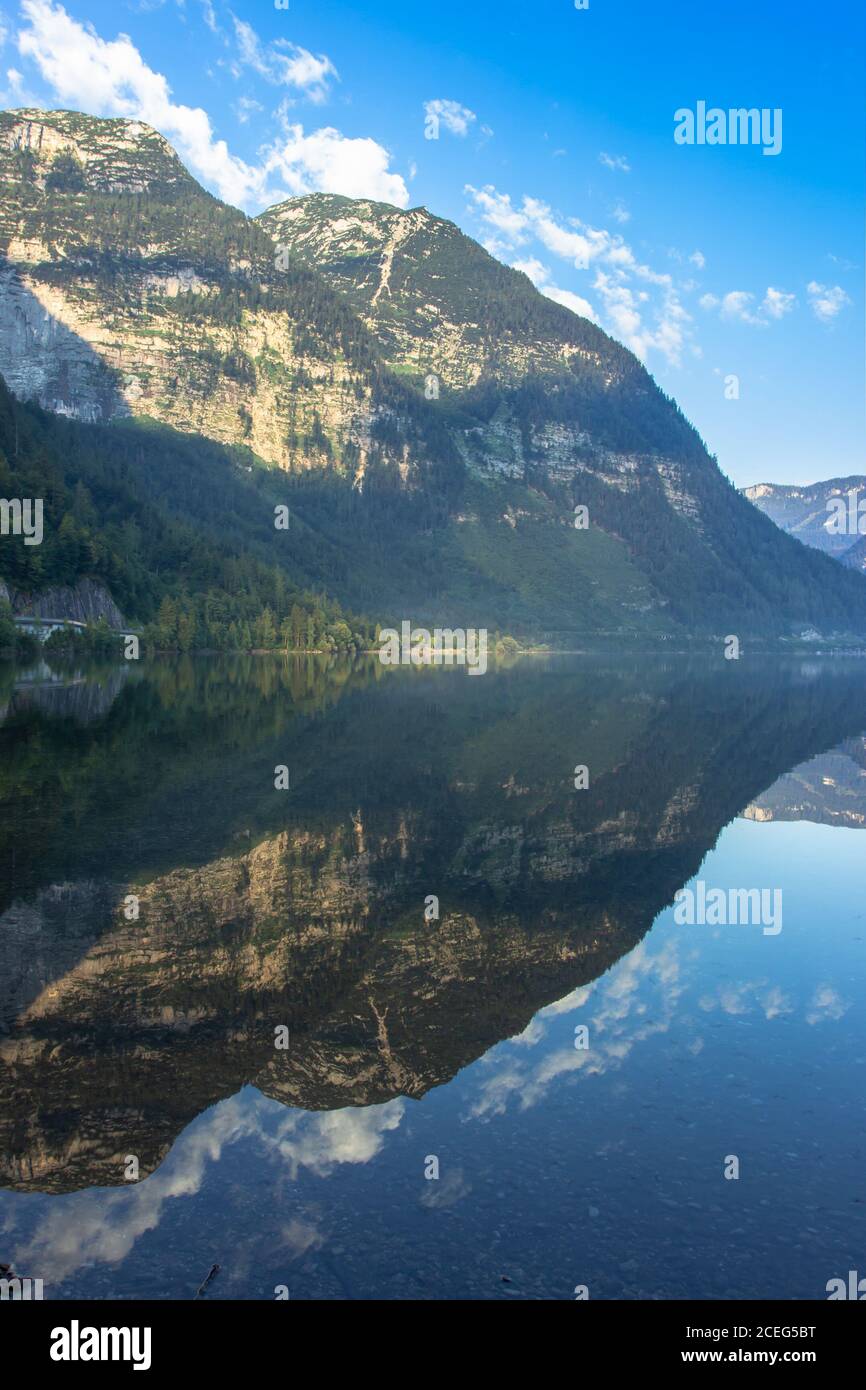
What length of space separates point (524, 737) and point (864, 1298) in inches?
1483

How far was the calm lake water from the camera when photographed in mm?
7938

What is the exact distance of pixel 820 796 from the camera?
32.8 m

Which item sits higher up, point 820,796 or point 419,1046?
point 820,796

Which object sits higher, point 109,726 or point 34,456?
point 34,456

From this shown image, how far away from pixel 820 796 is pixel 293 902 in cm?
2221

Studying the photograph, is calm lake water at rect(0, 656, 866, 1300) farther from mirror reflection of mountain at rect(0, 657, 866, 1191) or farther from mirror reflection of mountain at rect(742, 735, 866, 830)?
mirror reflection of mountain at rect(742, 735, 866, 830)

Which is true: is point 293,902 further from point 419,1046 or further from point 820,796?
point 820,796

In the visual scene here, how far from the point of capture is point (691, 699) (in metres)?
77.6

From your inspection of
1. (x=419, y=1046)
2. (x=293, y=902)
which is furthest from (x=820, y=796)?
(x=419, y=1046)

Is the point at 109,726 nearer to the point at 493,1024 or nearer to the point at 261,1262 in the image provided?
the point at 493,1024

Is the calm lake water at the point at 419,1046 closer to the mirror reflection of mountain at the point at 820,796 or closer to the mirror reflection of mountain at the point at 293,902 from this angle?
the mirror reflection of mountain at the point at 293,902

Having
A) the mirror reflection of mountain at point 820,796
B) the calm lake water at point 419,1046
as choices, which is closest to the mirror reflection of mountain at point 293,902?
the calm lake water at point 419,1046

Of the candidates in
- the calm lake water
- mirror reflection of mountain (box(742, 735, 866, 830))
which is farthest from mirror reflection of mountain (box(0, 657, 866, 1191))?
mirror reflection of mountain (box(742, 735, 866, 830))

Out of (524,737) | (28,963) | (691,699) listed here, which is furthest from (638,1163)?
(691,699)
